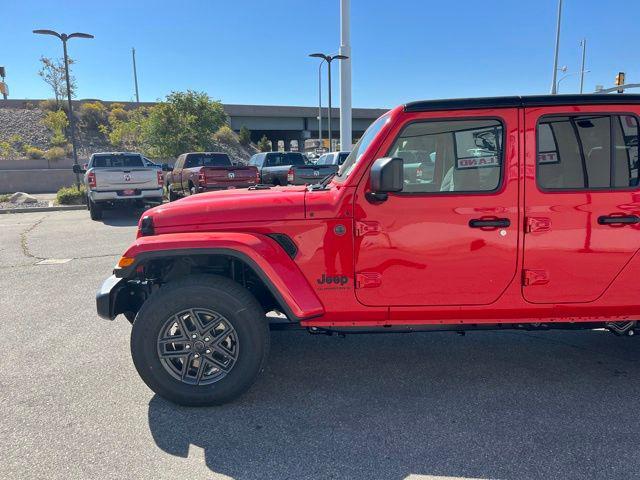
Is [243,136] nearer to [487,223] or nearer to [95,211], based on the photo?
[95,211]

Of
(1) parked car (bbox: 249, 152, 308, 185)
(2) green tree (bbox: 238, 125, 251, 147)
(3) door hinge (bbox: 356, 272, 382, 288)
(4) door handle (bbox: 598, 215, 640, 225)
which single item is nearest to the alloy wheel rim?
(3) door hinge (bbox: 356, 272, 382, 288)

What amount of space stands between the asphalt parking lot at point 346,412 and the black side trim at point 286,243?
3.48 feet

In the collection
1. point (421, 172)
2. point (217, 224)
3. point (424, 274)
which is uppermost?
point (421, 172)

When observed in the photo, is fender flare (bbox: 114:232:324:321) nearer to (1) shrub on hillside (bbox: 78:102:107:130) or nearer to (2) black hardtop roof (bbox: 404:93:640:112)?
(2) black hardtop roof (bbox: 404:93:640:112)

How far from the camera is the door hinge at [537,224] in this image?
295cm

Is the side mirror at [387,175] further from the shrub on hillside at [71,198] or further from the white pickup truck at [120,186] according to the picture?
the shrub on hillside at [71,198]

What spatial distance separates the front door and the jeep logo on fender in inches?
3.8

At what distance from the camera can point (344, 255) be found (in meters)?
2.99

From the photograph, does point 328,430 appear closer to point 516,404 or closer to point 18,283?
point 516,404

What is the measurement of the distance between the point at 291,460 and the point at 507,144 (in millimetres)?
2328

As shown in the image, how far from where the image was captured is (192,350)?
3086 millimetres

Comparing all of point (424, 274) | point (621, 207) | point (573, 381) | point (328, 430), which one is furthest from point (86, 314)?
point (621, 207)

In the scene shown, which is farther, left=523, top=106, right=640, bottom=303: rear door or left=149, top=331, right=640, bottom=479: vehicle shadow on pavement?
left=523, top=106, right=640, bottom=303: rear door

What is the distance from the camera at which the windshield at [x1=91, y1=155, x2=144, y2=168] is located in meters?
13.7
